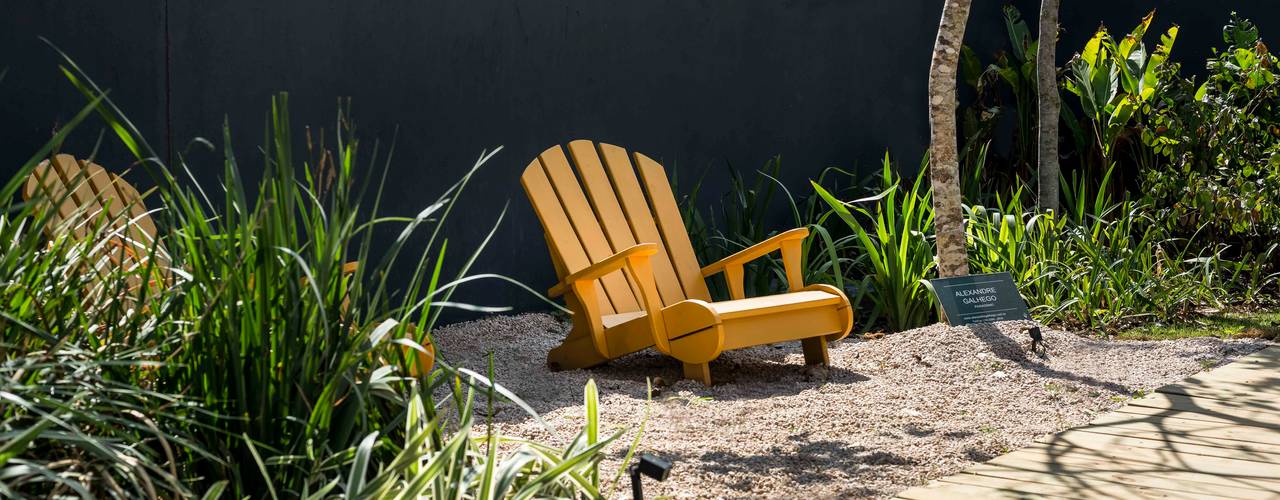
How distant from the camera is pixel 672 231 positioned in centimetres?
500

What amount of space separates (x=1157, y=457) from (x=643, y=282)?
171 cm

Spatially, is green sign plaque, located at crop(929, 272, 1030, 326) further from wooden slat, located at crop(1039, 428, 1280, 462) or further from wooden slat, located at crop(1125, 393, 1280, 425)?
wooden slat, located at crop(1039, 428, 1280, 462)

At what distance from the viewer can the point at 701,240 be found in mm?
6023

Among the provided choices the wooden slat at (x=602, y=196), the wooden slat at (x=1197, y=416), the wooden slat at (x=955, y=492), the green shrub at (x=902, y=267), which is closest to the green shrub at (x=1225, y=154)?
the green shrub at (x=902, y=267)

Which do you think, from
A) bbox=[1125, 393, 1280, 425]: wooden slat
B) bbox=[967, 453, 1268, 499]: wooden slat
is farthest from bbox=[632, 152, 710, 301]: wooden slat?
bbox=[967, 453, 1268, 499]: wooden slat

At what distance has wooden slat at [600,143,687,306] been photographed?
15.9 feet

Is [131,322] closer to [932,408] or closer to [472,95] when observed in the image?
[932,408]

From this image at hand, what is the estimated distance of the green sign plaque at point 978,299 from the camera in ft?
15.9

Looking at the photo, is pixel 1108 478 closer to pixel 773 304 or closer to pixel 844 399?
pixel 844 399

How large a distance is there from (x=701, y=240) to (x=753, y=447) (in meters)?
2.77

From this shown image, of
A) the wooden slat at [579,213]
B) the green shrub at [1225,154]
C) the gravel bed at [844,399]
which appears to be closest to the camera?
the gravel bed at [844,399]

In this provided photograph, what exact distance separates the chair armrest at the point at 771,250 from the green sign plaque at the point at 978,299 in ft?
1.86

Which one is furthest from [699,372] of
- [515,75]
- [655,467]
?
[655,467]

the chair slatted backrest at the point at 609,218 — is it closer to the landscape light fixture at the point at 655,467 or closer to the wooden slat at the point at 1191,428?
the wooden slat at the point at 1191,428
